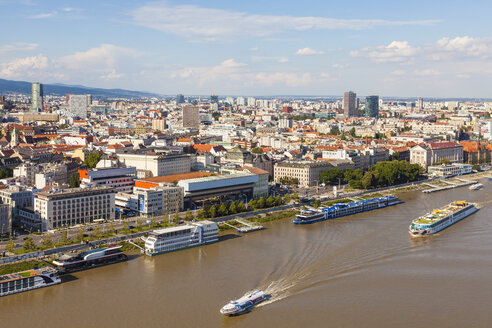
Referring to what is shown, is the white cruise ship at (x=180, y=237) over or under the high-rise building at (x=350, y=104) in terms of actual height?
under

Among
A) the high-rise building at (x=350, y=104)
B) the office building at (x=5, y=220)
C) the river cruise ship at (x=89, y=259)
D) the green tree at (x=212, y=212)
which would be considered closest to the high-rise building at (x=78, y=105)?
the high-rise building at (x=350, y=104)

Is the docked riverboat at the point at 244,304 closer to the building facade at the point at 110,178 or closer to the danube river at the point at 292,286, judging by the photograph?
the danube river at the point at 292,286

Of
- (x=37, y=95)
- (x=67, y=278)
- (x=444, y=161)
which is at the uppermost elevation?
(x=37, y=95)

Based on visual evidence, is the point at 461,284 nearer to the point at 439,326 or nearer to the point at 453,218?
the point at 439,326

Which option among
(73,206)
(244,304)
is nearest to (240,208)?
(73,206)

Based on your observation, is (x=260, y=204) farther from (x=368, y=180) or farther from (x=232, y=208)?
(x=368, y=180)

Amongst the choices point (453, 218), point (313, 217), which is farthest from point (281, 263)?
point (453, 218)

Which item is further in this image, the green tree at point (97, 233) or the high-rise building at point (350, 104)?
the high-rise building at point (350, 104)
